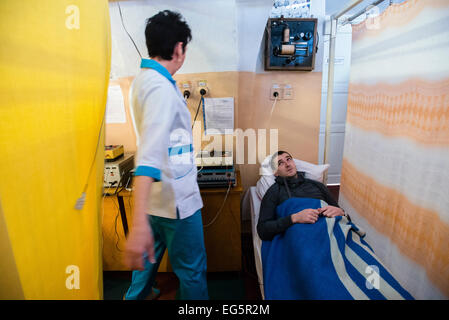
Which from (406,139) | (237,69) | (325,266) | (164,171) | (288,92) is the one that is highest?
(237,69)

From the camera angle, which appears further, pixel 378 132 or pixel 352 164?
pixel 352 164

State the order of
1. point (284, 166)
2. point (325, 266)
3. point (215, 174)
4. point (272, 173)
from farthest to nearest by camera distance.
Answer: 1. point (272, 173)
2. point (284, 166)
3. point (215, 174)
4. point (325, 266)

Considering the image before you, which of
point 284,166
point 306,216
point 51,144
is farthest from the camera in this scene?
point 284,166

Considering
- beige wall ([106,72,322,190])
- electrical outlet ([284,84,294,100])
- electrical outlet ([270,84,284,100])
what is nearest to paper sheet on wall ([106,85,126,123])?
beige wall ([106,72,322,190])

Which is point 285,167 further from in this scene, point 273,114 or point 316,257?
point 316,257

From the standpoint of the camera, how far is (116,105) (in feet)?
→ 5.43

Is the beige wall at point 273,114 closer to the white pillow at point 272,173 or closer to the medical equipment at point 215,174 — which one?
the white pillow at point 272,173

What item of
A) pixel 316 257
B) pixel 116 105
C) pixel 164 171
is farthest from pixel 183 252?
pixel 116 105

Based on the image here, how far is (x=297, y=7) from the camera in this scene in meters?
1.63

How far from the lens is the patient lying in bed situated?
788mm

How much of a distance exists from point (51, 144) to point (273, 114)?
1.61 meters

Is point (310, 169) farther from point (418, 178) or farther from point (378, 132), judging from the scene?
point (418, 178)
